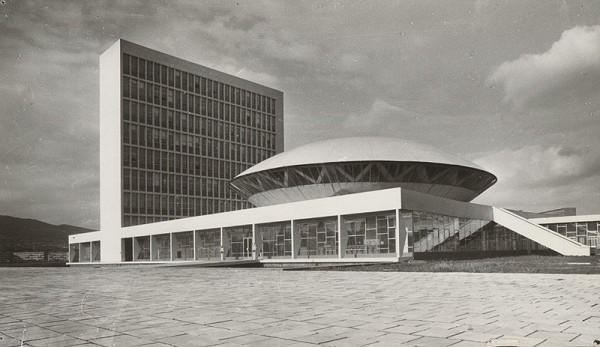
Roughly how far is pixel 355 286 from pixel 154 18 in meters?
7.85

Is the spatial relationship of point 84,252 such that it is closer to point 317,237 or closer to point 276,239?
point 276,239

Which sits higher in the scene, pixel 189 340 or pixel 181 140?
pixel 181 140

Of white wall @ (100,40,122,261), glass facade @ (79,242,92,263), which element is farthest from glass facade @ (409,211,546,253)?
glass facade @ (79,242,92,263)

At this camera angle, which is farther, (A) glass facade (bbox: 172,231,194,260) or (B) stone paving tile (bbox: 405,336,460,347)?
(A) glass facade (bbox: 172,231,194,260)

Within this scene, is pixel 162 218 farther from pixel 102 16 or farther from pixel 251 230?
pixel 102 16

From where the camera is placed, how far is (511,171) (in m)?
24.3

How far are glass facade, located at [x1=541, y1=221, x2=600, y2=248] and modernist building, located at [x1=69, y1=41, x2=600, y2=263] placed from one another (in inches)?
4.2

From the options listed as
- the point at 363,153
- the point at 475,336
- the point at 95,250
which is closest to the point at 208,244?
the point at 363,153

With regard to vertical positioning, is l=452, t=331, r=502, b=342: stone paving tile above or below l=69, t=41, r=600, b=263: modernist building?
below

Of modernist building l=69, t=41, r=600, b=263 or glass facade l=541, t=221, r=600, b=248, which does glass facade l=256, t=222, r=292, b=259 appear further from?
glass facade l=541, t=221, r=600, b=248

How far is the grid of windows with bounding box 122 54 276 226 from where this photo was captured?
240 feet

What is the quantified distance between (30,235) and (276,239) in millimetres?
118769

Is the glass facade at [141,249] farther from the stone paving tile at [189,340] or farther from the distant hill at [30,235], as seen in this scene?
the stone paving tile at [189,340]

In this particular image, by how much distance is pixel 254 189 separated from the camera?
1999 inches
